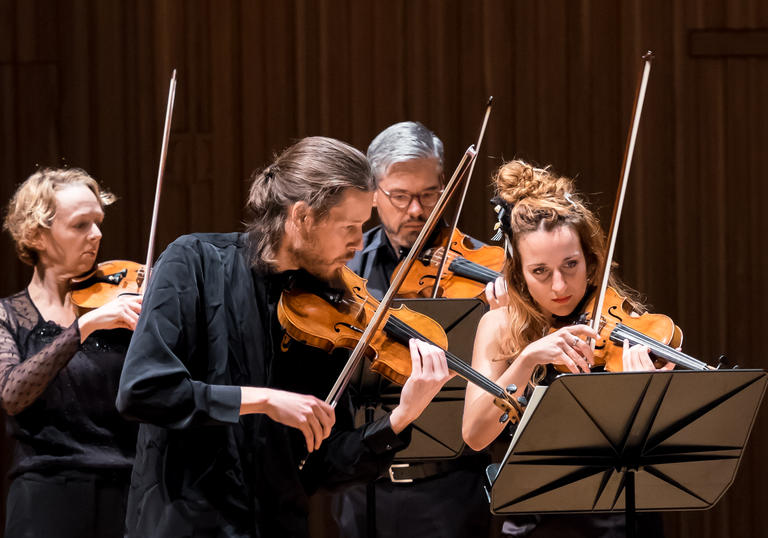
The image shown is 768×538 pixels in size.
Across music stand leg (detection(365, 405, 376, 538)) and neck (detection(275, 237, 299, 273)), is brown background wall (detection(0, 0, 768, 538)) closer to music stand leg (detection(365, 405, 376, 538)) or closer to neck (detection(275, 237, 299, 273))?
music stand leg (detection(365, 405, 376, 538))

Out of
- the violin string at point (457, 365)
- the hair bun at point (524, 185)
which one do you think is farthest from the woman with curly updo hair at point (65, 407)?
the hair bun at point (524, 185)

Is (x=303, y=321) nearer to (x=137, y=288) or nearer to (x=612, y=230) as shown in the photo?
(x=612, y=230)

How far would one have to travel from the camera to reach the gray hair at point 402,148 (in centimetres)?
276

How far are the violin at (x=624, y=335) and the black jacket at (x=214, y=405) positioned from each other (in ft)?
1.80

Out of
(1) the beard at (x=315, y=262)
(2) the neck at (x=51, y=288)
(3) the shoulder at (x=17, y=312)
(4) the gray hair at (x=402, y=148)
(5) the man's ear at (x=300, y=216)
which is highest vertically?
(4) the gray hair at (x=402, y=148)

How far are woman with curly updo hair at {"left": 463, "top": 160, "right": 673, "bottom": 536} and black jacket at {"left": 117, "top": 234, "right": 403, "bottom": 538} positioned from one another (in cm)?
35

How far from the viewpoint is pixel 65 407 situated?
2.58 m

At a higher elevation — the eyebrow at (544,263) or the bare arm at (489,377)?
the eyebrow at (544,263)

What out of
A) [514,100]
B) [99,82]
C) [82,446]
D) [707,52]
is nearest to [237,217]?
[99,82]

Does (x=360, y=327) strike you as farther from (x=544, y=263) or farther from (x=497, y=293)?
(x=497, y=293)

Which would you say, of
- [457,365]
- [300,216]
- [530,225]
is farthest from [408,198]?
[300,216]

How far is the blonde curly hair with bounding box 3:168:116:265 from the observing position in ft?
8.89

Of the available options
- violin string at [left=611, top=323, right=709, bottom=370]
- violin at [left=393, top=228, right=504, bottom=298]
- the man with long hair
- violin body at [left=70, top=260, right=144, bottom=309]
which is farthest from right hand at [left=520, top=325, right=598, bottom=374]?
violin body at [left=70, top=260, right=144, bottom=309]

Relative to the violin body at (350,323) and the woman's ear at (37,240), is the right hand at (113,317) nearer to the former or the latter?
the woman's ear at (37,240)
